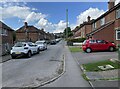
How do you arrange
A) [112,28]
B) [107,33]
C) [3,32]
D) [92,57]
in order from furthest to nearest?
[3,32] < [107,33] < [112,28] < [92,57]

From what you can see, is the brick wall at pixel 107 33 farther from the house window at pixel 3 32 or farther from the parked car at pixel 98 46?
the house window at pixel 3 32

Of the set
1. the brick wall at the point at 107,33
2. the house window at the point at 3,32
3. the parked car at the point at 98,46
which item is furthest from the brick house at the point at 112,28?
the house window at the point at 3,32

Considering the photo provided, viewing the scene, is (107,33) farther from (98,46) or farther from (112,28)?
(98,46)

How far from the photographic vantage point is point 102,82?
7277 mm

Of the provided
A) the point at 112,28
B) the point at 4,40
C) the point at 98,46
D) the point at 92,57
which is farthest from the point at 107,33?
the point at 4,40

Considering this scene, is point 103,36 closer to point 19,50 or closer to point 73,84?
point 19,50

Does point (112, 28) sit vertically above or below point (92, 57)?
above

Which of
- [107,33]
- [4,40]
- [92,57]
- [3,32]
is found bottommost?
[92,57]

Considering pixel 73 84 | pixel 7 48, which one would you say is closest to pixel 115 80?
pixel 73 84

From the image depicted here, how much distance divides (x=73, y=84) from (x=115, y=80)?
175cm

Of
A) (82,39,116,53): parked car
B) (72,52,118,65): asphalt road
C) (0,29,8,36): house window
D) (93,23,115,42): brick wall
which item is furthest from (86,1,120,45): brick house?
(0,29,8,36): house window

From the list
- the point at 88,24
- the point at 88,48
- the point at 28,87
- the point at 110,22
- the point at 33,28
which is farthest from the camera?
the point at 33,28

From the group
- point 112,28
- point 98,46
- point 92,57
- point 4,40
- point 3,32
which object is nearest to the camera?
point 92,57

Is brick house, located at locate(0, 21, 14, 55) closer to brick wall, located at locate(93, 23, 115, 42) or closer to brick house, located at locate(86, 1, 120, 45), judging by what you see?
brick wall, located at locate(93, 23, 115, 42)
